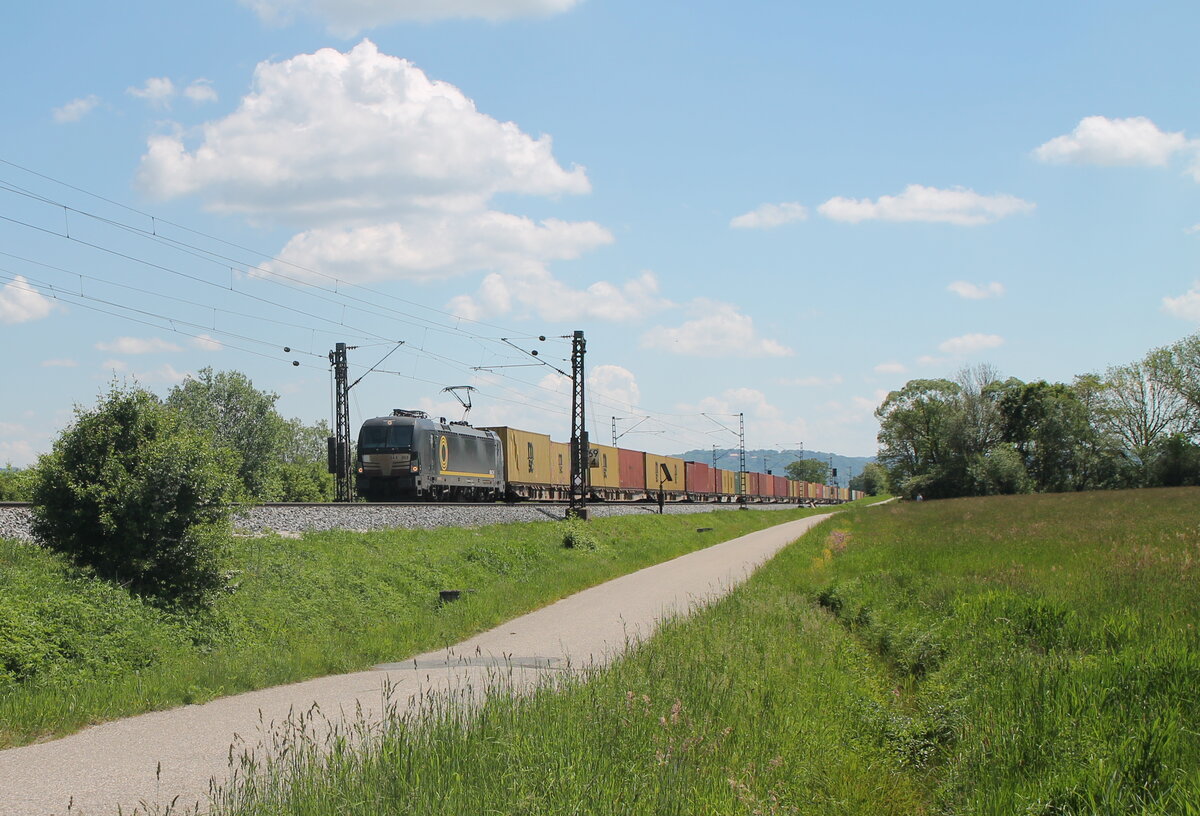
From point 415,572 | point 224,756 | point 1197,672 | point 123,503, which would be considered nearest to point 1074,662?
point 1197,672

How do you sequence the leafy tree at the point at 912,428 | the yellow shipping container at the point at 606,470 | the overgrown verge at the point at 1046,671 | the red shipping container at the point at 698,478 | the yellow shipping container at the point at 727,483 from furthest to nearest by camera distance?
1. the leafy tree at the point at 912,428
2. the yellow shipping container at the point at 727,483
3. the red shipping container at the point at 698,478
4. the yellow shipping container at the point at 606,470
5. the overgrown verge at the point at 1046,671

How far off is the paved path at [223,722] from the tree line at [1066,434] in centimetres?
6443

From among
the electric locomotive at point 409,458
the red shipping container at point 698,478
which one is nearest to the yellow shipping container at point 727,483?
the red shipping container at point 698,478

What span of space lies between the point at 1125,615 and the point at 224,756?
8.90 m

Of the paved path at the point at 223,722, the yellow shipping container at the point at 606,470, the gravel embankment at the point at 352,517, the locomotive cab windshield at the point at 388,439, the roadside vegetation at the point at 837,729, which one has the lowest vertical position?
the paved path at the point at 223,722

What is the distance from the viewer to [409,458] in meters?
36.2

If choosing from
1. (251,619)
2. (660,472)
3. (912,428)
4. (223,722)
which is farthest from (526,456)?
(912,428)

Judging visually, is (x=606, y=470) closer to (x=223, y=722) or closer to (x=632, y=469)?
(x=632, y=469)

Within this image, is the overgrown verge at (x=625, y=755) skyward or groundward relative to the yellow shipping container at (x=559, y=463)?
groundward

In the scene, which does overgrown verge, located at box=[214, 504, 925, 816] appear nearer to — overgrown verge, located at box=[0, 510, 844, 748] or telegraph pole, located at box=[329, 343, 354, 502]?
overgrown verge, located at box=[0, 510, 844, 748]

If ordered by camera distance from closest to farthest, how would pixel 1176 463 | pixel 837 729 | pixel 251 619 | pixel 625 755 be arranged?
pixel 625 755, pixel 837 729, pixel 251 619, pixel 1176 463

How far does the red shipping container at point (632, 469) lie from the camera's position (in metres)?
59.1

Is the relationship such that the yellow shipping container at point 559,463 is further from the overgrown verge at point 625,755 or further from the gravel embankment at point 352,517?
the overgrown verge at point 625,755

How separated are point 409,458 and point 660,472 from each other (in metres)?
32.2
